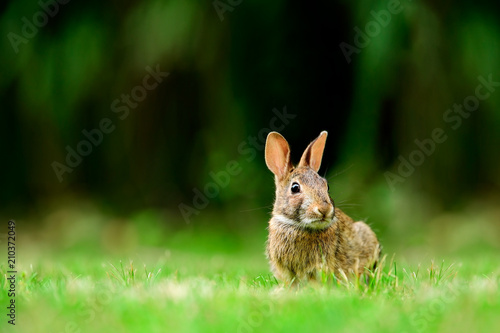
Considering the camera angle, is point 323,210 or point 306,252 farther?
point 306,252

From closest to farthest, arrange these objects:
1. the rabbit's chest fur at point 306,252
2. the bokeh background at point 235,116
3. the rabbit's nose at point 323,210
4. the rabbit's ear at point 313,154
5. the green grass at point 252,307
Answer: the green grass at point 252,307 < the rabbit's nose at point 323,210 < the rabbit's chest fur at point 306,252 < the rabbit's ear at point 313,154 < the bokeh background at point 235,116

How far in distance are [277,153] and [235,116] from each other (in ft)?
8.94

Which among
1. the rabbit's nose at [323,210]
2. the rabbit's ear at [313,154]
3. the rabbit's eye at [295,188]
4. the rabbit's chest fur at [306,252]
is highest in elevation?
the rabbit's ear at [313,154]

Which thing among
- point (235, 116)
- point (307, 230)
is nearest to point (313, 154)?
point (307, 230)

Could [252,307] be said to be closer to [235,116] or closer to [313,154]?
[313,154]

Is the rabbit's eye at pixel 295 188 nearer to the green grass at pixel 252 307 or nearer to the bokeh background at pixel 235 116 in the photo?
the green grass at pixel 252 307

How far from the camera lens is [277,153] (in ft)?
12.5

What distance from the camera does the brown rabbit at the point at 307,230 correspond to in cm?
345

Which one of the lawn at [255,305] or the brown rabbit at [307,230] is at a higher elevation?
the brown rabbit at [307,230]

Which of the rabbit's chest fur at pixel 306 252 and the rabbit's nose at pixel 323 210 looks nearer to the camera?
the rabbit's nose at pixel 323 210

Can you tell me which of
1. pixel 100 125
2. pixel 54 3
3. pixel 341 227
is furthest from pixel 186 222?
pixel 341 227

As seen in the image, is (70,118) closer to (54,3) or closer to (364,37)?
(54,3)

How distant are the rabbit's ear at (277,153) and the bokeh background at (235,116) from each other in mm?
2152

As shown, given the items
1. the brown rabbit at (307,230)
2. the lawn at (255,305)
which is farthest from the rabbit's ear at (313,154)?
the lawn at (255,305)
